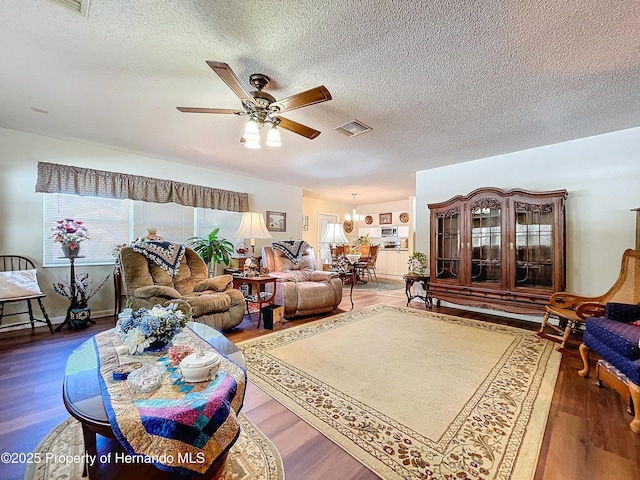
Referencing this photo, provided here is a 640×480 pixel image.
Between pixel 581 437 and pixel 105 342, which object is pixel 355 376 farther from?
pixel 105 342

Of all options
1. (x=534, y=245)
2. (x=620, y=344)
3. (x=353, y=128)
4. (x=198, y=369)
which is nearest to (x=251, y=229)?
(x=353, y=128)

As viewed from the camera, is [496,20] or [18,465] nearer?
[18,465]

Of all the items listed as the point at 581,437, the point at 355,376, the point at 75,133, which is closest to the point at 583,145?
the point at 581,437

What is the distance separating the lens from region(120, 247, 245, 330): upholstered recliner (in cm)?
286

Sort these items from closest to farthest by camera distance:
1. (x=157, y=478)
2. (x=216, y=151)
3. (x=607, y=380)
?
(x=157, y=478) → (x=607, y=380) → (x=216, y=151)

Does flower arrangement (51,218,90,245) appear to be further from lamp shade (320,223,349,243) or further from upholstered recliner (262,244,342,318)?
lamp shade (320,223,349,243)

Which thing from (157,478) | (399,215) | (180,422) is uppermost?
(399,215)

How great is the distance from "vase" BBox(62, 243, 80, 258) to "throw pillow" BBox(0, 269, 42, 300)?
39 cm

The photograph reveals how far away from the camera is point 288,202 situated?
631cm

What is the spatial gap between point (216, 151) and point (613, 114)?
4653 mm

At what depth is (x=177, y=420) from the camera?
40.3 inches

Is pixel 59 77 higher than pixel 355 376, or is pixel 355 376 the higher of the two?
pixel 59 77

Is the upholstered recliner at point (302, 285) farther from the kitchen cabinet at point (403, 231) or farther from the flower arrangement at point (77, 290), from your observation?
the kitchen cabinet at point (403, 231)

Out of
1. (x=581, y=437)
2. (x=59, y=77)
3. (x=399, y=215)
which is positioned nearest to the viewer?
(x=581, y=437)
